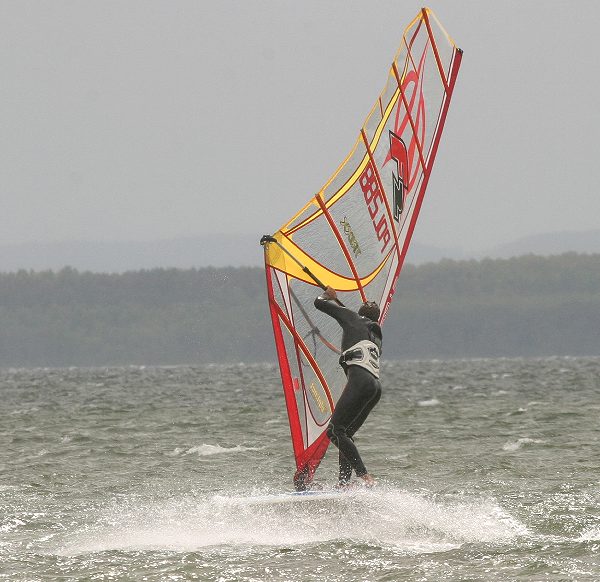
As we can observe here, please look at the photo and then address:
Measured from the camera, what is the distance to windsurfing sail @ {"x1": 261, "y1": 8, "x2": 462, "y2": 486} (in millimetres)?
11562

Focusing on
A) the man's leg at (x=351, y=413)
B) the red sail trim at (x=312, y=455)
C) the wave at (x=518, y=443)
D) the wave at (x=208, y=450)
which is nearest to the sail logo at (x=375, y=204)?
the man's leg at (x=351, y=413)

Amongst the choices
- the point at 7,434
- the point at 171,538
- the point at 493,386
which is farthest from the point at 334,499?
the point at 493,386

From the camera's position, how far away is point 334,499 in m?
11.0

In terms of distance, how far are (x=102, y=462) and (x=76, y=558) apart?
7809mm

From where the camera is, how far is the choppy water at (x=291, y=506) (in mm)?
10016

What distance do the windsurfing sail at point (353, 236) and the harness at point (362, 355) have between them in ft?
2.49

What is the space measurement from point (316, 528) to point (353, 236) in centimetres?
292

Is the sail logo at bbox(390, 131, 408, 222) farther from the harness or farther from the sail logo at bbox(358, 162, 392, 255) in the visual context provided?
the harness

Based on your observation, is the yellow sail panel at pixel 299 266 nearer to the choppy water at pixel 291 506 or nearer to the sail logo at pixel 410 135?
the sail logo at pixel 410 135

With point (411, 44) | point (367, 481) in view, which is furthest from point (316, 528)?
point (411, 44)

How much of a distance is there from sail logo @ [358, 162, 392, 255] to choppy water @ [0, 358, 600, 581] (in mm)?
2598

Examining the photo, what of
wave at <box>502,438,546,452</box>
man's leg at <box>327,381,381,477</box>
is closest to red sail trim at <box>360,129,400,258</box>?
man's leg at <box>327,381,381,477</box>

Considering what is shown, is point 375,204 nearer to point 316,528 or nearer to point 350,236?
point 350,236

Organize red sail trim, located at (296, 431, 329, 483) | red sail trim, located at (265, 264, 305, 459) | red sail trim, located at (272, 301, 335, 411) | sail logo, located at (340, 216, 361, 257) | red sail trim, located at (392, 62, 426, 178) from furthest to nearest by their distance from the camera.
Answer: red sail trim, located at (392, 62, 426, 178)
sail logo, located at (340, 216, 361, 257)
red sail trim, located at (296, 431, 329, 483)
red sail trim, located at (272, 301, 335, 411)
red sail trim, located at (265, 264, 305, 459)
